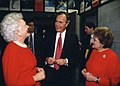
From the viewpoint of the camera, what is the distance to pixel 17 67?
2156mm

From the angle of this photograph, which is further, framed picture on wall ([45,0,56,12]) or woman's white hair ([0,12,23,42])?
framed picture on wall ([45,0,56,12])

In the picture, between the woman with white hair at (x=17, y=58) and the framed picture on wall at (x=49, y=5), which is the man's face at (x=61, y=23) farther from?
the framed picture on wall at (x=49, y=5)

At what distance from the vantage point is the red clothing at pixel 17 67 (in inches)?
84.0

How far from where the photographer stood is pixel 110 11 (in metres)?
5.40

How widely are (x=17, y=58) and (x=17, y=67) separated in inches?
2.9

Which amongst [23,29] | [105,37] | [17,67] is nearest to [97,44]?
[105,37]

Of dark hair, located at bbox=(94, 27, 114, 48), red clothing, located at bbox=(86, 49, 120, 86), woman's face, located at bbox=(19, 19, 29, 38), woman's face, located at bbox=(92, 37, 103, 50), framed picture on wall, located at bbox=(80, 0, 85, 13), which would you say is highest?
framed picture on wall, located at bbox=(80, 0, 85, 13)

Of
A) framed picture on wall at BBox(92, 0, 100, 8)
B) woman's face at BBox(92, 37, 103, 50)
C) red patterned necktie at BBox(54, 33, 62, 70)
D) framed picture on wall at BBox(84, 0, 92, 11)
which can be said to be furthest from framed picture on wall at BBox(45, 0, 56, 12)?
woman's face at BBox(92, 37, 103, 50)

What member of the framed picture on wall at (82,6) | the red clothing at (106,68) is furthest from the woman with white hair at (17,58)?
the framed picture on wall at (82,6)

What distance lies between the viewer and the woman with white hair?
2.14 metres

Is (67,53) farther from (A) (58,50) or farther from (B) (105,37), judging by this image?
(B) (105,37)

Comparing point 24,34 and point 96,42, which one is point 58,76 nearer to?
point 96,42

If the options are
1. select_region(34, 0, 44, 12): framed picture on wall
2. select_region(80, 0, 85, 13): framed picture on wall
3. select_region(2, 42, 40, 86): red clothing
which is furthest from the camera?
select_region(34, 0, 44, 12): framed picture on wall

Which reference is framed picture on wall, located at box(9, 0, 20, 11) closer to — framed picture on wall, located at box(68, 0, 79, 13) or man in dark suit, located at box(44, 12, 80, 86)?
framed picture on wall, located at box(68, 0, 79, 13)
